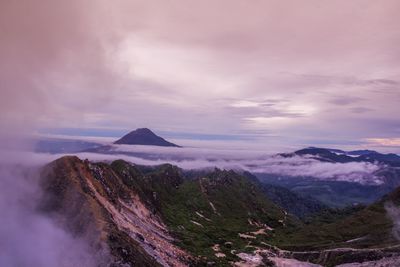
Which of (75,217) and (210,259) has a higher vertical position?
(75,217)

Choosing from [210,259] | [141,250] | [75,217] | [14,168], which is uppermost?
[14,168]

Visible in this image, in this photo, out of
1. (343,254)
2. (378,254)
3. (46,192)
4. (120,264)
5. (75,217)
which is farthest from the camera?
A: (343,254)

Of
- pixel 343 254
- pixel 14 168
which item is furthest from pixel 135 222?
pixel 343 254

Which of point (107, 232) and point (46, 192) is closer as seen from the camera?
point (107, 232)

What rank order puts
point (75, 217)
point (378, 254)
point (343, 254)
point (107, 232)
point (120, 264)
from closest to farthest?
point (120, 264)
point (107, 232)
point (75, 217)
point (378, 254)
point (343, 254)

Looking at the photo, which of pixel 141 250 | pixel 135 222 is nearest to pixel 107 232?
pixel 141 250

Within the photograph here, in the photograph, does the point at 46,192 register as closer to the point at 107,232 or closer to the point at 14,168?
the point at 14,168
